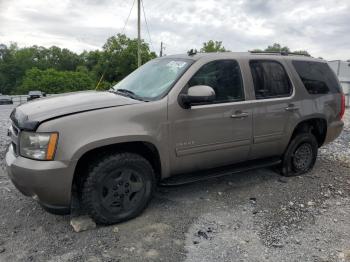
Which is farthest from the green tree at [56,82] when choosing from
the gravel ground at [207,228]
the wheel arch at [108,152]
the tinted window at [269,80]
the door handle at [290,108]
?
the wheel arch at [108,152]

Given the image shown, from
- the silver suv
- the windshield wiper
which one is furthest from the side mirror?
the windshield wiper

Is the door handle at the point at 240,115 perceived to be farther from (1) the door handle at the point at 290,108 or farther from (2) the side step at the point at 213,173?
(1) the door handle at the point at 290,108

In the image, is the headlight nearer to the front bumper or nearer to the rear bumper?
the front bumper

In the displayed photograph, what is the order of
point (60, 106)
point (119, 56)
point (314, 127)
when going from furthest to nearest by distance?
point (119, 56) → point (314, 127) → point (60, 106)

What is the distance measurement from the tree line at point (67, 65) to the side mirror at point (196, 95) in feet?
137

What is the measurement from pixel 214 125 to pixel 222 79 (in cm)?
62

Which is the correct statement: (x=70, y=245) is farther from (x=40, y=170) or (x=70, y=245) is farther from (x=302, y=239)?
(x=302, y=239)

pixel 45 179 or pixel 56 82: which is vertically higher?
pixel 56 82

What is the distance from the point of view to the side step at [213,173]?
12.8 feet

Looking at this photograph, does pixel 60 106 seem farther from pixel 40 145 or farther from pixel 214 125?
pixel 214 125

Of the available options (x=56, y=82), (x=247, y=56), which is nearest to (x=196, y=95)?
(x=247, y=56)

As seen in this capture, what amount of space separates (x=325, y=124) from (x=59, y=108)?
4004 mm

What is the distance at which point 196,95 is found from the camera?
144 inches

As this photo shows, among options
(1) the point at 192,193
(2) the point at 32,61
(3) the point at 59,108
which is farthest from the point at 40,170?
(2) the point at 32,61
